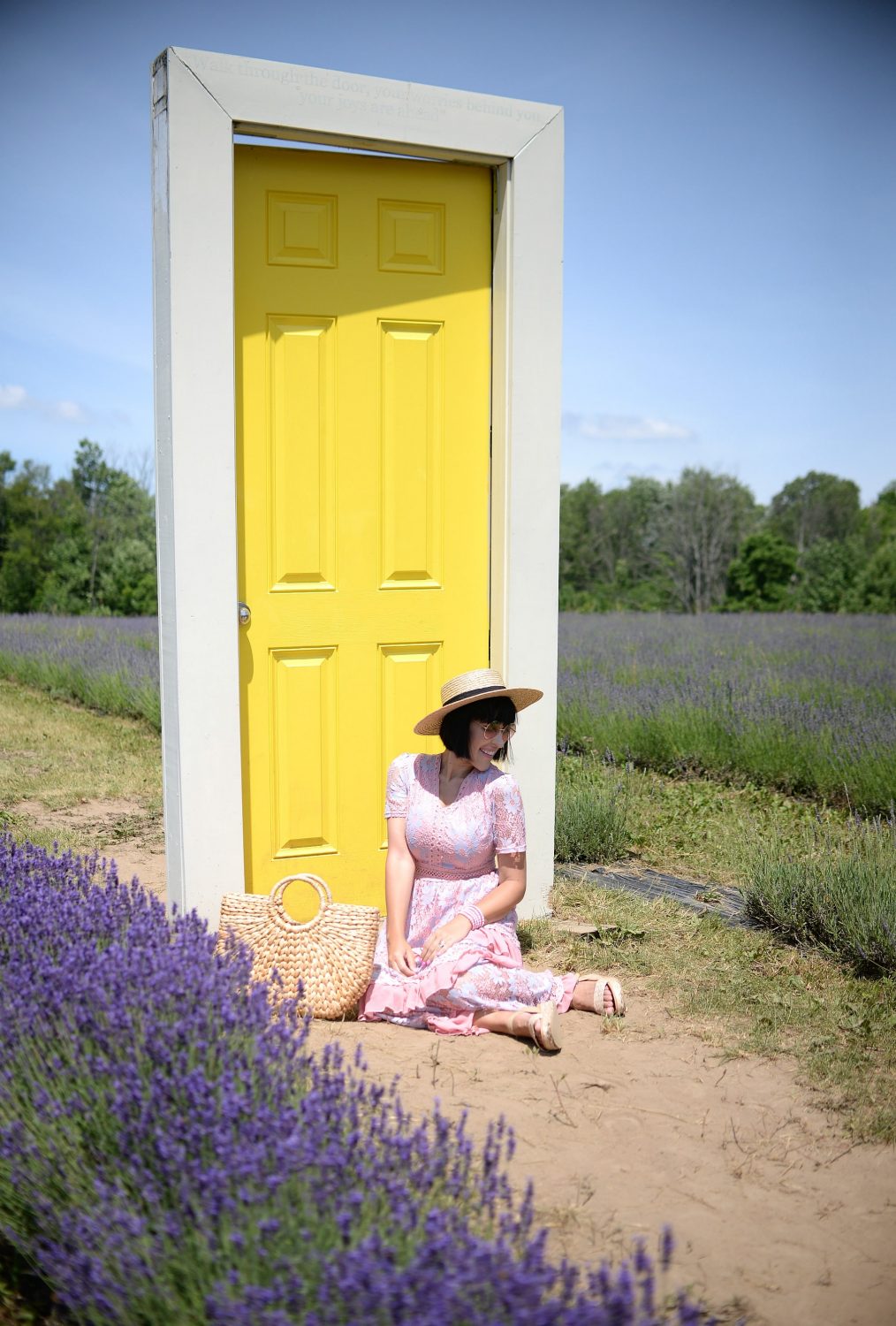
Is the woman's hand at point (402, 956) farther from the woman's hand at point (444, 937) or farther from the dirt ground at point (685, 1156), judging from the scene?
the dirt ground at point (685, 1156)

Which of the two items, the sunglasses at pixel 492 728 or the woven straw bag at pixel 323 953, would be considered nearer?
the woven straw bag at pixel 323 953

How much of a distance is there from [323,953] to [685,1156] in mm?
1220

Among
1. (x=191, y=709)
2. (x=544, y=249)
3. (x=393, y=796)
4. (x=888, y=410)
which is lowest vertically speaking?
(x=393, y=796)

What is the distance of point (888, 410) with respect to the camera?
1284 inches

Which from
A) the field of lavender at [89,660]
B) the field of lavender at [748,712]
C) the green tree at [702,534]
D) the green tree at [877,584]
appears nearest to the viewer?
the field of lavender at [748,712]

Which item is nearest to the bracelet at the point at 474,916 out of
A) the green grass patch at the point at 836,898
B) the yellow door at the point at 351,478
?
the yellow door at the point at 351,478

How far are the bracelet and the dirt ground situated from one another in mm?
332

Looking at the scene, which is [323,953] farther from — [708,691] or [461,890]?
[708,691]

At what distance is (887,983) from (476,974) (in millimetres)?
1383

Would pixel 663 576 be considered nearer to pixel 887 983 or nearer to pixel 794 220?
pixel 794 220

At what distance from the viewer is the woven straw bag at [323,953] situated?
347 cm

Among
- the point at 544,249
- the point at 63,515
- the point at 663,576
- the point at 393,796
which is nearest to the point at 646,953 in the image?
the point at 393,796

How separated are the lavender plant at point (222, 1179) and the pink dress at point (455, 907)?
889 millimetres

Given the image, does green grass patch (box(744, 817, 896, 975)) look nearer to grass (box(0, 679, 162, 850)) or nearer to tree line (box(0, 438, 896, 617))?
grass (box(0, 679, 162, 850))
